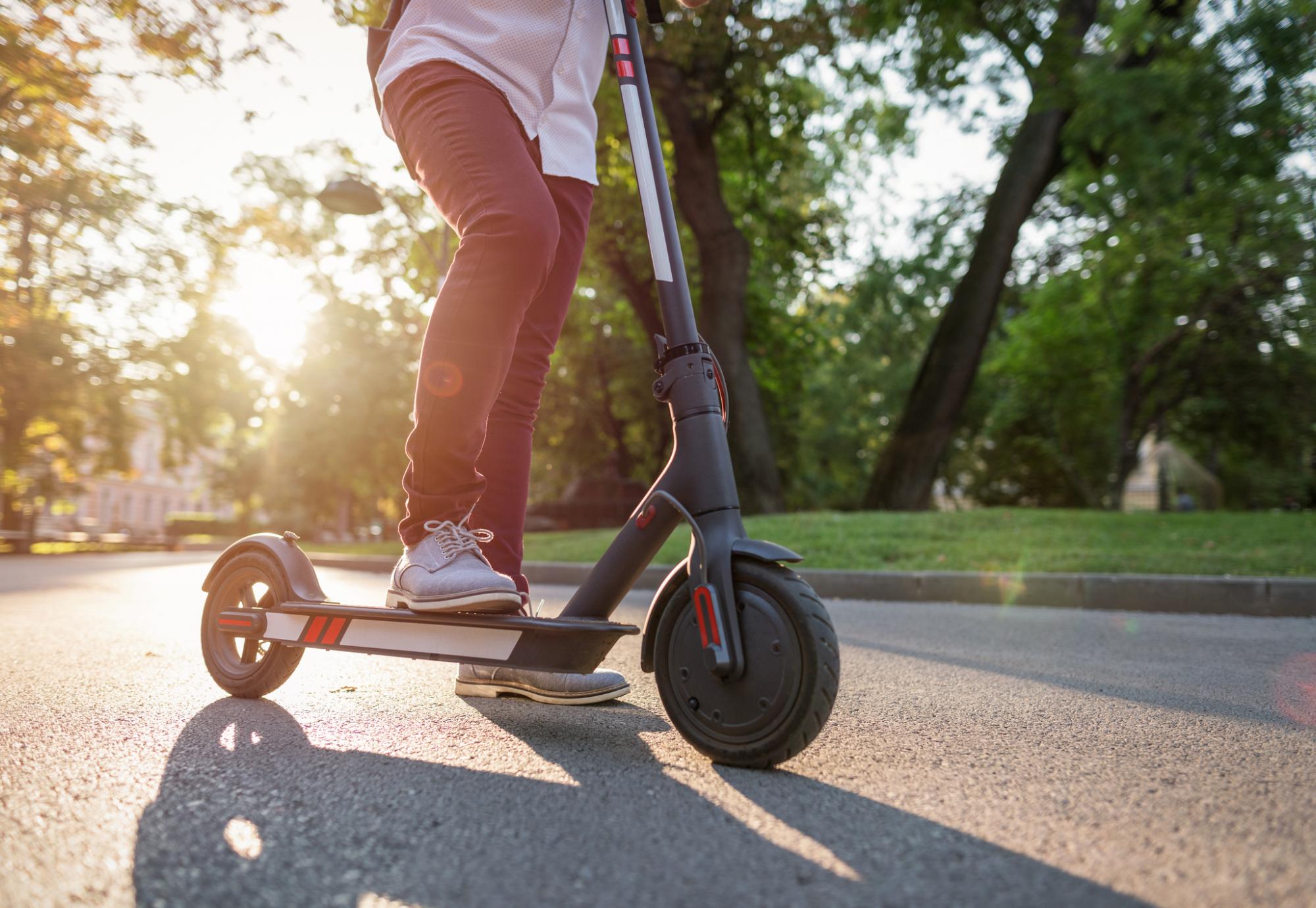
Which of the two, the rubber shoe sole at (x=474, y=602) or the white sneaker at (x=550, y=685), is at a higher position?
the rubber shoe sole at (x=474, y=602)

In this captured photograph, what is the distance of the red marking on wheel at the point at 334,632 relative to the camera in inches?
92.4

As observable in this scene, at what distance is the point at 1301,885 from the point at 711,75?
43.1 feet

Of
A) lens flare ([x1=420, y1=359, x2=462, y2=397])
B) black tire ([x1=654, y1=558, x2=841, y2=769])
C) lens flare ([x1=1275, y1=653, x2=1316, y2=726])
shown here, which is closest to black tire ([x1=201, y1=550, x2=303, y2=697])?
lens flare ([x1=420, y1=359, x2=462, y2=397])

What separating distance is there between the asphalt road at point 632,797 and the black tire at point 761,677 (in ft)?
0.23

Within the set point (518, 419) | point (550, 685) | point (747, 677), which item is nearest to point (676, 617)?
point (747, 677)

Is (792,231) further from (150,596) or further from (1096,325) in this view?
(150,596)

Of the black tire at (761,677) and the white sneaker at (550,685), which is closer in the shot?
the black tire at (761,677)

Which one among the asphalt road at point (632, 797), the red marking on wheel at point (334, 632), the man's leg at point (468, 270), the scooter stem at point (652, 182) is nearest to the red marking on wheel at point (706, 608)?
the asphalt road at point (632, 797)

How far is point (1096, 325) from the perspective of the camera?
18672 mm

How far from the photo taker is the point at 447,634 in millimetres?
2162

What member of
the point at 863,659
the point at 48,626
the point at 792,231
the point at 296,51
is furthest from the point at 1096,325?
the point at 48,626

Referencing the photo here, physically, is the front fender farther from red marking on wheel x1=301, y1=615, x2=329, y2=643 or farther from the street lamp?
the street lamp

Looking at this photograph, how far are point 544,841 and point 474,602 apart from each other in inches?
30.1

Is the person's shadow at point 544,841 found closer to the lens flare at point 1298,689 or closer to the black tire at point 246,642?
the black tire at point 246,642
